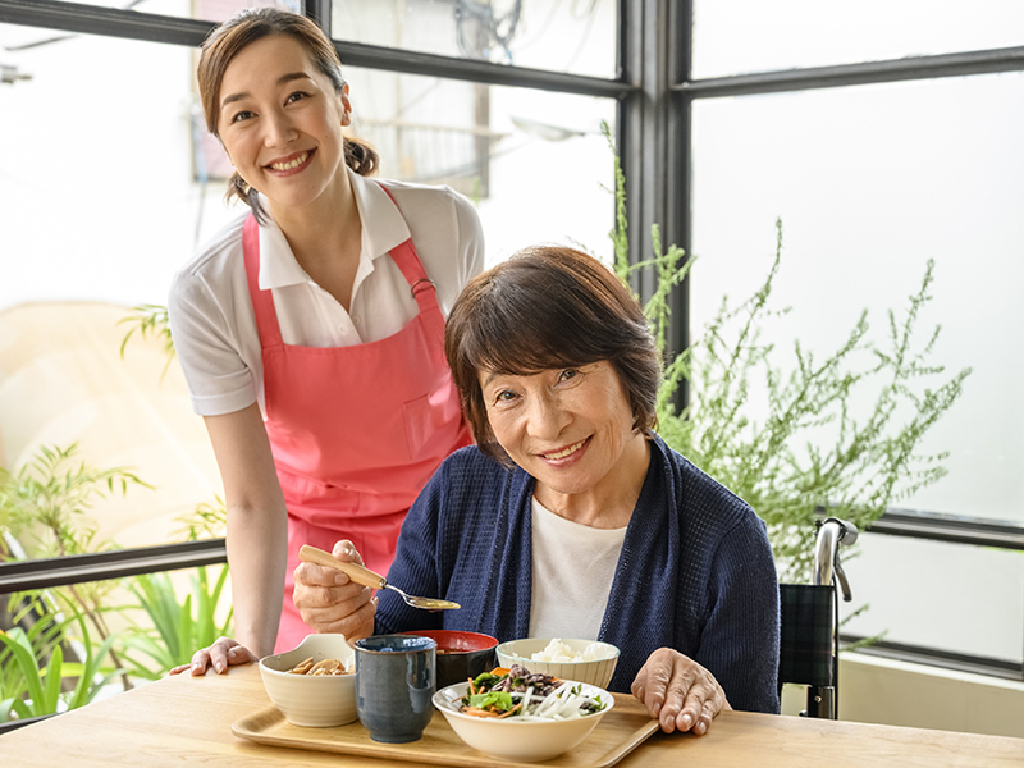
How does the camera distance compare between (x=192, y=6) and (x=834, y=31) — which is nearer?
(x=192, y=6)

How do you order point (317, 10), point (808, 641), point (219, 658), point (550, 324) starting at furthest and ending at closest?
point (317, 10) < point (808, 641) < point (219, 658) < point (550, 324)

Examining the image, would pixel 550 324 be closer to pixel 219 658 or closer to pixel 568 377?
pixel 568 377

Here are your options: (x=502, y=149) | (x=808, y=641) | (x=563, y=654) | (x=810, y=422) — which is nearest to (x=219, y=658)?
(x=563, y=654)

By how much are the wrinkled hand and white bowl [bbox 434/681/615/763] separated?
1.76 ft

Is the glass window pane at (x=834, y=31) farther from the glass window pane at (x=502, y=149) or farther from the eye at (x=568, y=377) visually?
the eye at (x=568, y=377)

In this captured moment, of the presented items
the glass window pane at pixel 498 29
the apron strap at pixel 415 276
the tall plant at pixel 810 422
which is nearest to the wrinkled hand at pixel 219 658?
the apron strap at pixel 415 276

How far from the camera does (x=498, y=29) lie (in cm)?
349

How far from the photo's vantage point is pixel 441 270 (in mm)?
2260

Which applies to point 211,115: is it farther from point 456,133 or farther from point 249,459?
point 456,133

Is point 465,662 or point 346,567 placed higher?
point 346,567

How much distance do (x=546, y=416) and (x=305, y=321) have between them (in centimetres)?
73

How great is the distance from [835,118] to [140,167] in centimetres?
204

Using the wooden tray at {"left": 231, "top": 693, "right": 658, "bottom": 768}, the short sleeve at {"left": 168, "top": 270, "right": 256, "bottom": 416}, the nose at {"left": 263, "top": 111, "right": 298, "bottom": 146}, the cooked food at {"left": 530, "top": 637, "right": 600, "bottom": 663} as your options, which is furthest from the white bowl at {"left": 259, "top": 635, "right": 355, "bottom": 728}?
the nose at {"left": 263, "top": 111, "right": 298, "bottom": 146}

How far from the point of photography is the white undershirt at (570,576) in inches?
67.6
